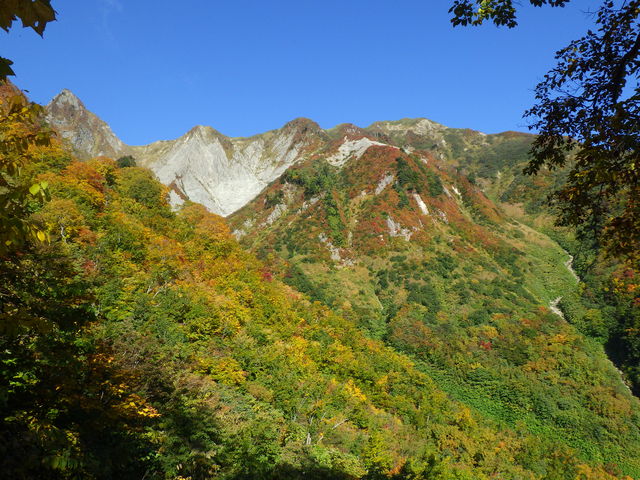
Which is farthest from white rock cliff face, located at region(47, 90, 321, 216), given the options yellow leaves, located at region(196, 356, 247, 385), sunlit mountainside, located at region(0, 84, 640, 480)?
yellow leaves, located at region(196, 356, 247, 385)

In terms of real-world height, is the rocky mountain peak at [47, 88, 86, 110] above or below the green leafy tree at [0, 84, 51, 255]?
above

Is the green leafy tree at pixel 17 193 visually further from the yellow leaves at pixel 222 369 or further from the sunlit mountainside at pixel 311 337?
the yellow leaves at pixel 222 369

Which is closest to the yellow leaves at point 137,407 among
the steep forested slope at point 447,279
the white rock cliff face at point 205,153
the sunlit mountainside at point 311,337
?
the sunlit mountainside at point 311,337

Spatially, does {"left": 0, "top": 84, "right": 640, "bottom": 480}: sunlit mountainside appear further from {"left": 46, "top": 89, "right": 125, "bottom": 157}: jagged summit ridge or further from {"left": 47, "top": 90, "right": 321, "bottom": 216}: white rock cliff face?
{"left": 46, "top": 89, "right": 125, "bottom": 157}: jagged summit ridge

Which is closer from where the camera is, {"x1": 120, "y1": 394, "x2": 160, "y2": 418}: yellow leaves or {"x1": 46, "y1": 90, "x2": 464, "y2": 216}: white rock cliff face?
{"x1": 120, "y1": 394, "x2": 160, "y2": 418}: yellow leaves

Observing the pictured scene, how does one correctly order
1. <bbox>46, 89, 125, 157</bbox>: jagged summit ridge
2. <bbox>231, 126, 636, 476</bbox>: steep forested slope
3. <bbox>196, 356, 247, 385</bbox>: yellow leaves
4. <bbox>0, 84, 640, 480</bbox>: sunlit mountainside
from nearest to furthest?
<bbox>0, 84, 640, 480</bbox>: sunlit mountainside, <bbox>196, 356, 247, 385</bbox>: yellow leaves, <bbox>231, 126, 636, 476</bbox>: steep forested slope, <bbox>46, 89, 125, 157</bbox>: jagged summit ridge

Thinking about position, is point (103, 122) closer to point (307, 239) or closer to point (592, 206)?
point (307, 239)

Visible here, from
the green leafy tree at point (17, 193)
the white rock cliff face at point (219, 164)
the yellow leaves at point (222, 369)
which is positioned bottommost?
the yellow leaves at point (222, 369)

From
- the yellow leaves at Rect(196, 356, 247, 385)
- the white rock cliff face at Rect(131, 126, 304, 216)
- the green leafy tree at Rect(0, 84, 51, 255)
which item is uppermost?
the white rock cliff face at Rect(131, 126, 304, 216)

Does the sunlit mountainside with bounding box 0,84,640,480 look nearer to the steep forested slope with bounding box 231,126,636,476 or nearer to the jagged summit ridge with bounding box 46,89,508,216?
the steep forested slope with bounding box 231,126,636,476

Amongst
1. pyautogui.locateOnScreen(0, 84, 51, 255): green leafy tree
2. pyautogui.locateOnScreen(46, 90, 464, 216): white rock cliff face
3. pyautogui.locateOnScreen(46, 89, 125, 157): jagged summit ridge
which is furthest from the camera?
pyautogui.locateOnScreen(46, 89, 125, 157): jagged summit ridge

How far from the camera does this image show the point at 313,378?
19.7 m

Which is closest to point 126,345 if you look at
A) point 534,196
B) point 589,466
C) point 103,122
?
point 589,466

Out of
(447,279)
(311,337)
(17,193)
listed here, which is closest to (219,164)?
(447,279)
